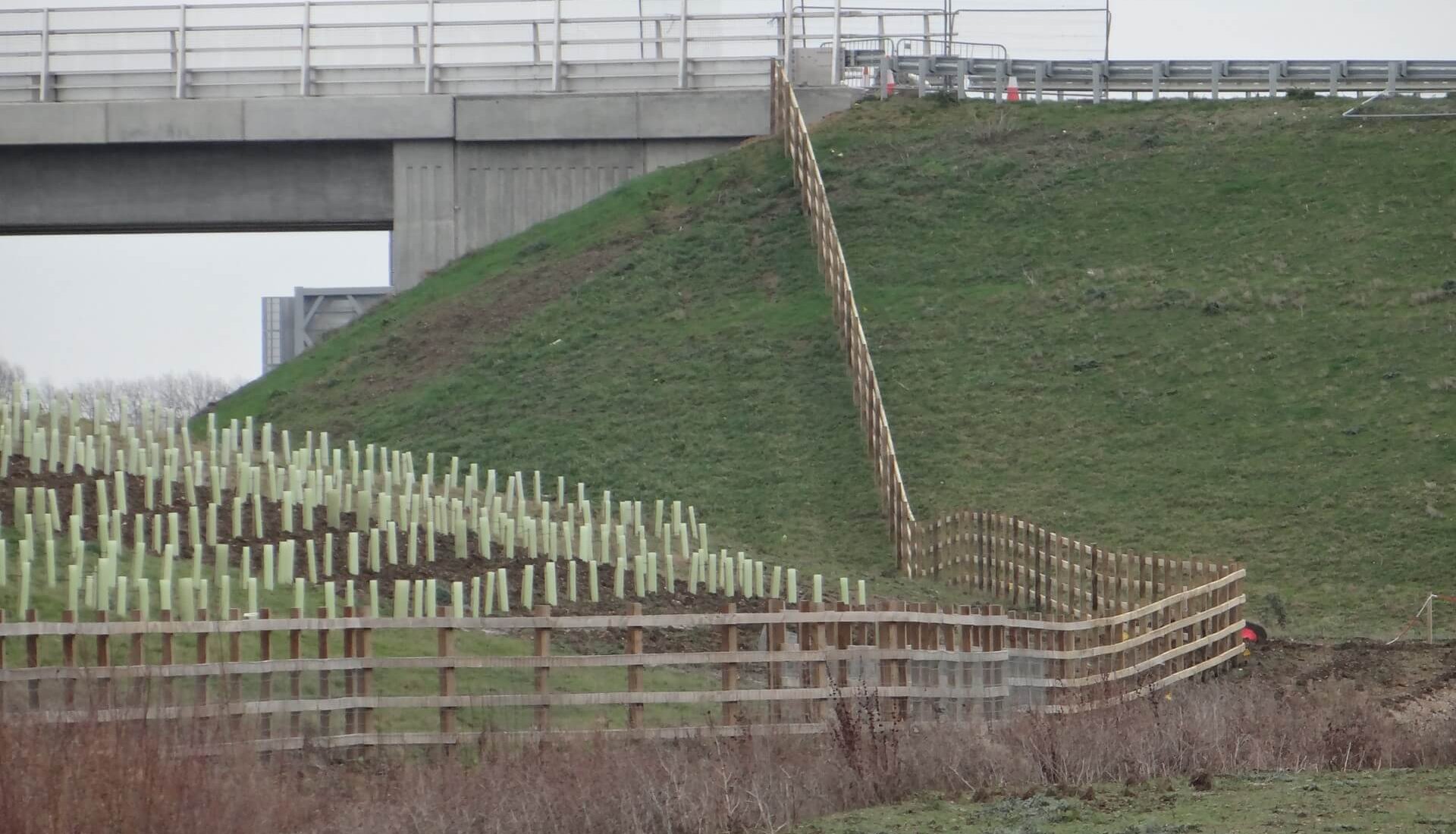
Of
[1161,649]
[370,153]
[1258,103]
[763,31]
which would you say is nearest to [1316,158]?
[1258,103]

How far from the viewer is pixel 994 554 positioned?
68.4 ft

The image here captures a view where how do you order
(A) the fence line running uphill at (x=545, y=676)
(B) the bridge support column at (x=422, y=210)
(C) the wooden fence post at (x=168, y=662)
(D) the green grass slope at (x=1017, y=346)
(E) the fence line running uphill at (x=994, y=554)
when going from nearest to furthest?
(C) the wooden fence post at (x=168, y=662) < (A) the fence line running uphill at (x=545, y=676) < (E) the fence line running uphill at (x=994, y=554) < (D) the green grass slope at (x=1017, y=346) < (B) the bridge support column at (x=422, y=210)

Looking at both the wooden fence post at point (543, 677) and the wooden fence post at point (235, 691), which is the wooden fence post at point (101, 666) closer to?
the wooden fence post at point (235, 691)

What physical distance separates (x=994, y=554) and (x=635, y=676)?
10782 mm

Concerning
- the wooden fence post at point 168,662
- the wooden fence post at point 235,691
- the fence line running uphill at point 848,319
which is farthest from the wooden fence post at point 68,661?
the fence line running uphill at point 848,319

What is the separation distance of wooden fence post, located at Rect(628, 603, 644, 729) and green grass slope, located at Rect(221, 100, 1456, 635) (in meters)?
10.5

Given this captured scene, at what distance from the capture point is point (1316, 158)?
36875mm

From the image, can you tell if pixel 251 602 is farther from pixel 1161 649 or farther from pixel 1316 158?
pixel 1316 158

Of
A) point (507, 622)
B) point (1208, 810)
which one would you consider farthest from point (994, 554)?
point (1208, 810)

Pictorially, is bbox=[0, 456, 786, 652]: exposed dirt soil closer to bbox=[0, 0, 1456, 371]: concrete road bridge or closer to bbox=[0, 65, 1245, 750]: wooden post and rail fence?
bbox=[0, 65, 1245, 750]: wooden post and rail fence

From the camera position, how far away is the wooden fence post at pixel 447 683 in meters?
10.0

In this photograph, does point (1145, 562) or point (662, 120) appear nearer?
point (1145, 562)

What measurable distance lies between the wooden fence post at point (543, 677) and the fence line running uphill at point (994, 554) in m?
5.65

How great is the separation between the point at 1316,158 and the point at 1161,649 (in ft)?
78.9
